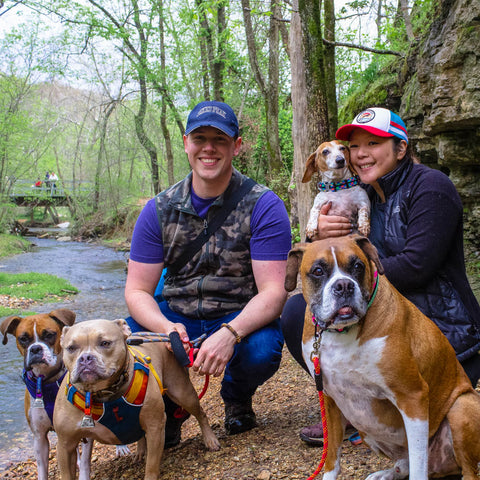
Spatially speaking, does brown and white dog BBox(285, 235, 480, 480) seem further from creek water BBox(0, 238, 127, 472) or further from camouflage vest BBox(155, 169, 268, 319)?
creek water BBox(0, 238, 127, 472)

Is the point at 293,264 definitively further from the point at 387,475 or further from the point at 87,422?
the point at 87,422

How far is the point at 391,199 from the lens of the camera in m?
2.78

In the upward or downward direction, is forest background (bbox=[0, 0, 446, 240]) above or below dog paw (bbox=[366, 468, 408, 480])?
above

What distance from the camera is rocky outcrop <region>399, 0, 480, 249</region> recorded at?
464cm

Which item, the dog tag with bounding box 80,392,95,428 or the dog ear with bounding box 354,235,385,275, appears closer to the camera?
the dog ear with bounding box 354,235,385,275

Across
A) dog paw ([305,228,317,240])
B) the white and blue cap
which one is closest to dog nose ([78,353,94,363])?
dog paw ([305,228,317,240])

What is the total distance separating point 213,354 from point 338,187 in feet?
5.31

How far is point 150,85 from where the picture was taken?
2062 centimetres

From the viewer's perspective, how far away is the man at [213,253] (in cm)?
328

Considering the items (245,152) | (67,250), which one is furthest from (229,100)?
(67,250)

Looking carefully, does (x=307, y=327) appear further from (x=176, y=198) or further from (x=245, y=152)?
(x=245, y=152)

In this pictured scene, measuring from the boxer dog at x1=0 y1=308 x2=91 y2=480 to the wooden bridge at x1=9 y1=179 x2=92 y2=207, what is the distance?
2199 cm

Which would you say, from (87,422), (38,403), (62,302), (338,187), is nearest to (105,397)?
(87,422)

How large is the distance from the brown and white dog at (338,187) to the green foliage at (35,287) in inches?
343
